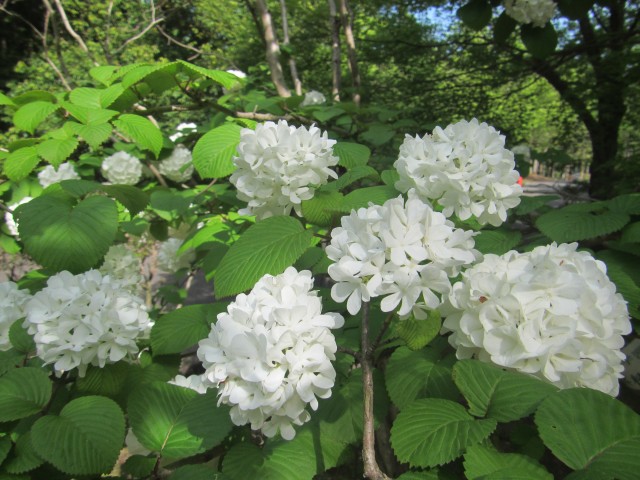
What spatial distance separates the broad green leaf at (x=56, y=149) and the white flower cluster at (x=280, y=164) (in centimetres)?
82

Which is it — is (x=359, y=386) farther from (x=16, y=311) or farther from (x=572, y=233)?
(x=16, y=311)

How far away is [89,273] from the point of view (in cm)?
140

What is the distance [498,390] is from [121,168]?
122 inches

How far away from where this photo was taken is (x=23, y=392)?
3.72 ft

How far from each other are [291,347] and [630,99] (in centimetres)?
432

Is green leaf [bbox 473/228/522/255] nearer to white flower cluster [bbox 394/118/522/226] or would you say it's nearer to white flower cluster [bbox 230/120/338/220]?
white flower cluster [bbox 394/118/522/226]

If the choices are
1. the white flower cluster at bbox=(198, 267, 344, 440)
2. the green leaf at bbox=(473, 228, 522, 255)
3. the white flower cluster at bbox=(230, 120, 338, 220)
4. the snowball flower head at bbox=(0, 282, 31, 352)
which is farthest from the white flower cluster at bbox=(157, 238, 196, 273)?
the white flower cluster at bbox=(198, 267, 344, 440)

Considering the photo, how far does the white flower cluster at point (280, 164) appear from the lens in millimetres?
1328

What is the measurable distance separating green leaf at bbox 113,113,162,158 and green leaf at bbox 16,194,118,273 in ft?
1.28

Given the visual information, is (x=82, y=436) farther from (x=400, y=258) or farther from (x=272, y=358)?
(x=400, y=258)

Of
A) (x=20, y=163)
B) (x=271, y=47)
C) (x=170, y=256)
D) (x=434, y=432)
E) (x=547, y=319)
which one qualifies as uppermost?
(x=271, y=47)

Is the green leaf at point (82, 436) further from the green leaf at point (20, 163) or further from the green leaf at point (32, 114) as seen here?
the green leaf at point (32, 114)

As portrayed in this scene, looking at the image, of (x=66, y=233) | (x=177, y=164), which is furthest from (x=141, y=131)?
(x=177, y=164)

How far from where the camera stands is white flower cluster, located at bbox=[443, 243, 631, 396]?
2.74ft
